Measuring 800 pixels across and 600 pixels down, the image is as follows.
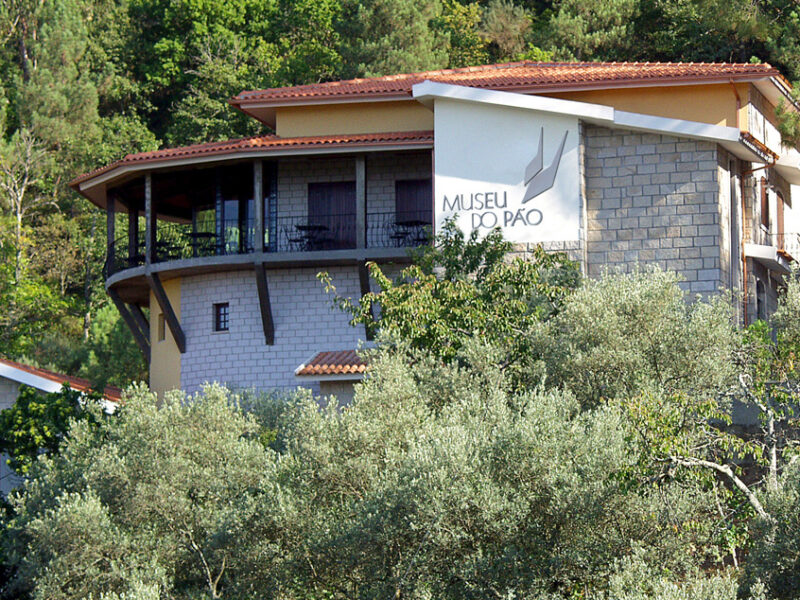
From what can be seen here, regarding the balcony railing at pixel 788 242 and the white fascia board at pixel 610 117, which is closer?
the white fascia board at pixel 610 117

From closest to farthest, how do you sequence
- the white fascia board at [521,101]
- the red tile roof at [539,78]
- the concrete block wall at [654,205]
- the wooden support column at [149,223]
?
the concrete block wall at [654,205] < the white fascia board at [521,101] < the red tile roof at [539,78] < the wooden support column at [149,223]

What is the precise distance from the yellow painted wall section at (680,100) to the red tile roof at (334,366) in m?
6.66

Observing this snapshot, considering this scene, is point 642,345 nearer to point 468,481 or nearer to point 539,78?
point 468,481

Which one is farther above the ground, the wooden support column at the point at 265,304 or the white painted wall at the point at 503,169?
the white painted wall at the point at 503,169

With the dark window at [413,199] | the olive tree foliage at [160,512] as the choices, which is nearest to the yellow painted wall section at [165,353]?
the dark window at [413,199]

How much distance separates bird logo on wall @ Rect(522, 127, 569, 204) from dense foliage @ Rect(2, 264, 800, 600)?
501 cm

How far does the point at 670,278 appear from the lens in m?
19.5

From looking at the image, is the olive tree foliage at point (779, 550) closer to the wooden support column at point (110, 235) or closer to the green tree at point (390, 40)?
the wooden support column at point (110, 235)

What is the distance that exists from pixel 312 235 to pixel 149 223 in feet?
12.3

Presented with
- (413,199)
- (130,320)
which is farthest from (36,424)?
(413,199)

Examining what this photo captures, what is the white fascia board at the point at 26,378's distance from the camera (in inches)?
1145

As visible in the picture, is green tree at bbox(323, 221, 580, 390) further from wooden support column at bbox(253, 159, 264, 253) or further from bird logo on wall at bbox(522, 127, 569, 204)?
wooden support column at bbox(253, 159, 264, 253)

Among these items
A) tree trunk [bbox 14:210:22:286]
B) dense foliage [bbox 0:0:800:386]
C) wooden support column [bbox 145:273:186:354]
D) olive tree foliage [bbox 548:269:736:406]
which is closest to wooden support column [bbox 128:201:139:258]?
wooden support column [bbox 145:273:186:354]

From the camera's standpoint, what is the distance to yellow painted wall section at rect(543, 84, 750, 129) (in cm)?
2725
